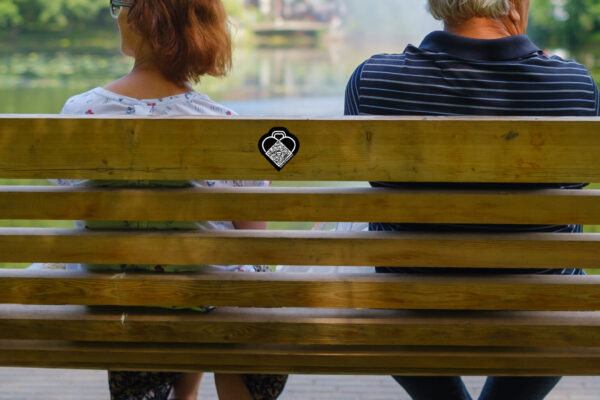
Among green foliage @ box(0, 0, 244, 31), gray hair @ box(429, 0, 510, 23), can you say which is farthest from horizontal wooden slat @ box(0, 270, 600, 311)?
green foliage @ box(0, 0, 244, 31)

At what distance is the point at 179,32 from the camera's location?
2082mm

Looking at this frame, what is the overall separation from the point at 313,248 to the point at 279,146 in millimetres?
245

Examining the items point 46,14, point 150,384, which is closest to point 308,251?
point 150,384

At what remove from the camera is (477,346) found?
1.87m

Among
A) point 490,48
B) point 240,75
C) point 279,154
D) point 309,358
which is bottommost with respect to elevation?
point 240,75

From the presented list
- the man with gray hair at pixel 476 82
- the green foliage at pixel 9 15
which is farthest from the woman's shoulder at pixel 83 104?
the green foliage at pixel 9 15

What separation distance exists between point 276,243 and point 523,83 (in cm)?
74

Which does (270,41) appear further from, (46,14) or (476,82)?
(476,82)

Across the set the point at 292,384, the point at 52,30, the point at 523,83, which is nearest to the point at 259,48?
the point at 52,30

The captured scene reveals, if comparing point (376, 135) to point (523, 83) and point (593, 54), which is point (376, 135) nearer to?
point (523, 83)

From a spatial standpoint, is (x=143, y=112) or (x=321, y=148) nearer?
(x=321, y=148)

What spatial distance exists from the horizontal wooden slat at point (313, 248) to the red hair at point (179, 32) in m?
0.53

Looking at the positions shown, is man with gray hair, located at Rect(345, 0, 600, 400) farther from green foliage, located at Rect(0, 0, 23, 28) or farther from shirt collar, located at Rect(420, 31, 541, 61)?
green foliage, located at Rect(0, 0, 23, 28)

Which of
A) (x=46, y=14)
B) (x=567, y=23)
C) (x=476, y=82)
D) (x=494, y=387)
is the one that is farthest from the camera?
(x=46, y=14)
